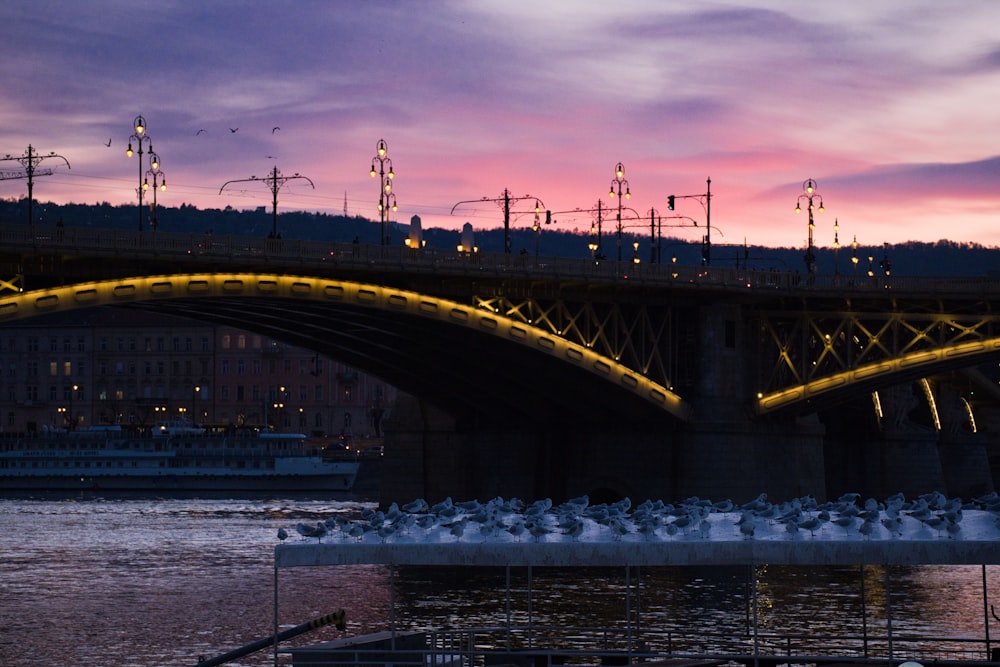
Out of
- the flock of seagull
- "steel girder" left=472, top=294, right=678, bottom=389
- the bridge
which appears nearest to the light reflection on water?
the flock of seagull

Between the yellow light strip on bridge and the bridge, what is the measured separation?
99 millimetres

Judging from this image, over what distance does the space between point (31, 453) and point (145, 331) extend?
4135cm

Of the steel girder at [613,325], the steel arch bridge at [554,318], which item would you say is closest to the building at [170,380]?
the steel arch bridge at [554,318]

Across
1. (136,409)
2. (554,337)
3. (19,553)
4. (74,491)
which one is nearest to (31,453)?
(74,491)

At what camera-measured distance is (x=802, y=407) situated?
289 feet

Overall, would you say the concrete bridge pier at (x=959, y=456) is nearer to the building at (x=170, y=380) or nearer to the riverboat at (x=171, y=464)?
the riverboat at (x=171, y=464)

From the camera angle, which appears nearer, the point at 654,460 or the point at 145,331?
the point at 654,460

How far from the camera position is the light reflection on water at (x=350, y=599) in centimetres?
4762

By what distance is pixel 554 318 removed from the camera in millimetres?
82188

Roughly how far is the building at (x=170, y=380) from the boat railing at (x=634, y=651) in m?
135

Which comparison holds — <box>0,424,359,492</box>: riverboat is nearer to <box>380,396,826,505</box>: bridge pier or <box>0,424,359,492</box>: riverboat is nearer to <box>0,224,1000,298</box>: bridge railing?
<box>380,396,826,505</box>: bridge pier

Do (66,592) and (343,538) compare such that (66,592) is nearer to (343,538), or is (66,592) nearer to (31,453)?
(343,538)

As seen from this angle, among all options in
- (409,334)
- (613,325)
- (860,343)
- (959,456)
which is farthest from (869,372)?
(959,456)

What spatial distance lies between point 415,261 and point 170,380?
113 m
